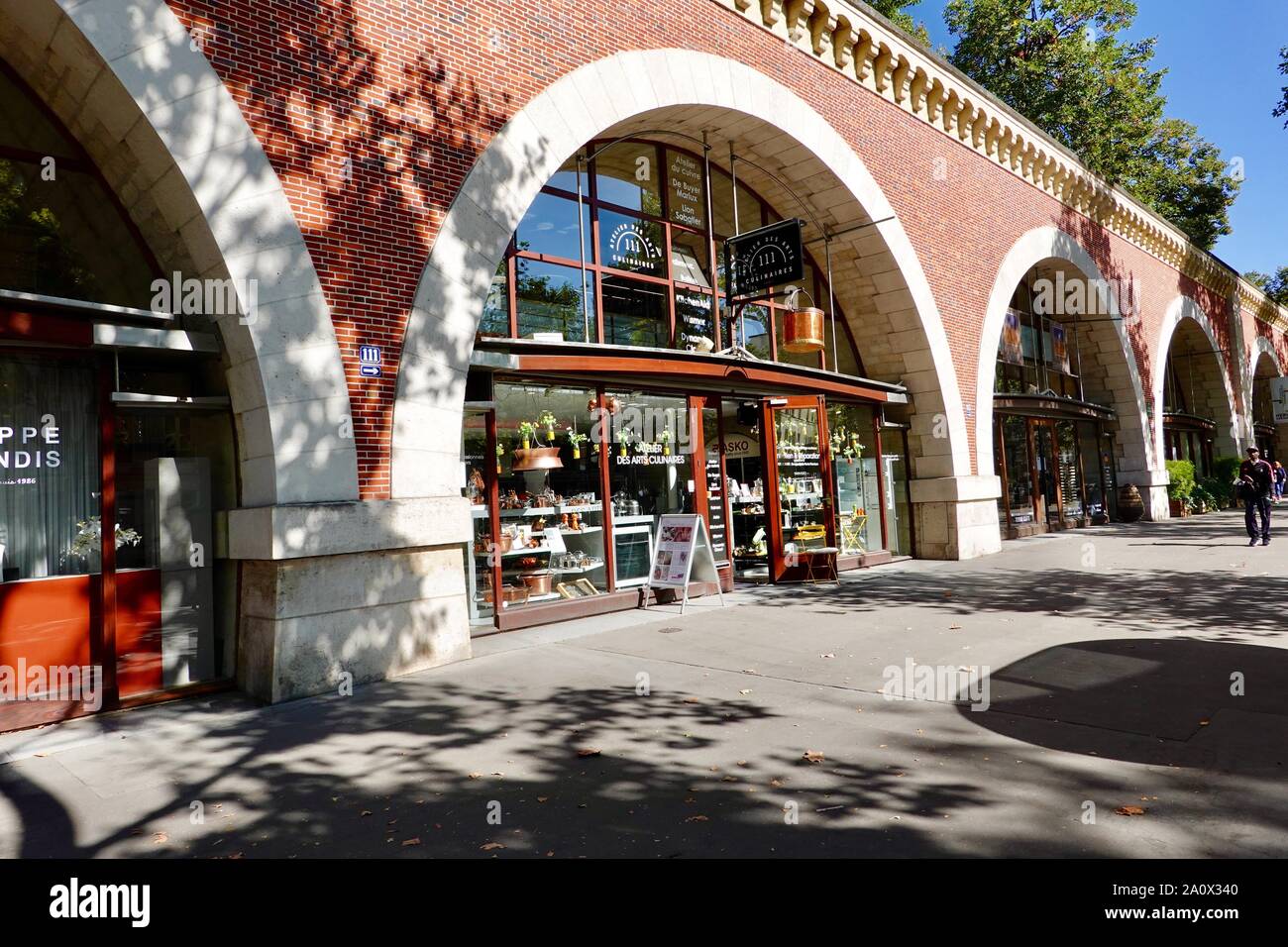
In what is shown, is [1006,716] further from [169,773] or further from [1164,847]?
[169,773]

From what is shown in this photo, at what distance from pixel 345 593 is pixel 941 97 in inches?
601

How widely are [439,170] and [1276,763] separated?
27.5 ft

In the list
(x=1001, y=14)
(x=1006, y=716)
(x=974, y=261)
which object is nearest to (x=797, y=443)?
(x=974, y=261)

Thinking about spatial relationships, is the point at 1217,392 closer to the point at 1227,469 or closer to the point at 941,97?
the point at 1227,469

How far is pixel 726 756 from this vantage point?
4.88 meters

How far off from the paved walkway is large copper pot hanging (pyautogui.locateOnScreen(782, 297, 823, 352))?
5876 mm

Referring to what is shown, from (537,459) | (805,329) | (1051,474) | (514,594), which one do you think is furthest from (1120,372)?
(514,594)

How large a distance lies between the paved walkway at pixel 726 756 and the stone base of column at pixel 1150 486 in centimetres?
1758

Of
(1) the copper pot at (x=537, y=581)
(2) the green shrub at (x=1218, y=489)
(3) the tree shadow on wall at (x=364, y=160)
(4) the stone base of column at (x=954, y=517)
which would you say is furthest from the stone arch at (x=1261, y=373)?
(3) the tree shadow on wall at (x=364, y=160)

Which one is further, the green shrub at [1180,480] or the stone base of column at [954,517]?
the green shrub at [1180,480]

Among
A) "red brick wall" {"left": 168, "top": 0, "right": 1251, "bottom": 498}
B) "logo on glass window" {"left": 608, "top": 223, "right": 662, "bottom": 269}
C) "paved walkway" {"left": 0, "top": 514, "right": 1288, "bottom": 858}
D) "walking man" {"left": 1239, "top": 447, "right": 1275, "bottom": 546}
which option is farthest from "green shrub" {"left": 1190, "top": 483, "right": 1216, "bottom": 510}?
"red brick wall" {"left": 168, "top": 0, "right": 1251, "bottom": 498}

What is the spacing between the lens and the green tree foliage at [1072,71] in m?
29.1

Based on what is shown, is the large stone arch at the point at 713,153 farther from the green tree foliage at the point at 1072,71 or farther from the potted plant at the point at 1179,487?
the green tree foliage at the point at 1072,71

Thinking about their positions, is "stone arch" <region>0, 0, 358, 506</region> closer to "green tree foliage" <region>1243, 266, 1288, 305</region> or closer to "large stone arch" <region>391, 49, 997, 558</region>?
"large stone arch" <region>391, 49, 997, 558</region>
